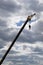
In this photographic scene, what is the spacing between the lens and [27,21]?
5072 centimetres

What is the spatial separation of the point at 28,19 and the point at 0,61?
34.6ft

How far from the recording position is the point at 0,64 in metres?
48.5

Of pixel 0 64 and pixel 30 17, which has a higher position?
pixel 30 17

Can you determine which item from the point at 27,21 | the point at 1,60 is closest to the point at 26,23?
the point at 27,21

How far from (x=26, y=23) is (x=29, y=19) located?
4.46 feet

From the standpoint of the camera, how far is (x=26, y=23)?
50.4m

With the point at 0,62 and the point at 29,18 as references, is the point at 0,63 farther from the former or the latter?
the point at 29,18

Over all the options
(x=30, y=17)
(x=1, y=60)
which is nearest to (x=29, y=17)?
(x=30, y=17)

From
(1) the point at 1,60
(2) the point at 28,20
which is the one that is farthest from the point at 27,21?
(1) the point at 1,60

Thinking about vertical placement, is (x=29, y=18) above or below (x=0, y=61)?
above

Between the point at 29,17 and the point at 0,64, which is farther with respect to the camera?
the point at 29,17

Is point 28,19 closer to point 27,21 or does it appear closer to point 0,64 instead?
point 27,21

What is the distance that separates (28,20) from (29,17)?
119 centimetres

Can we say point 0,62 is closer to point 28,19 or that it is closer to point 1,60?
point 1,60
